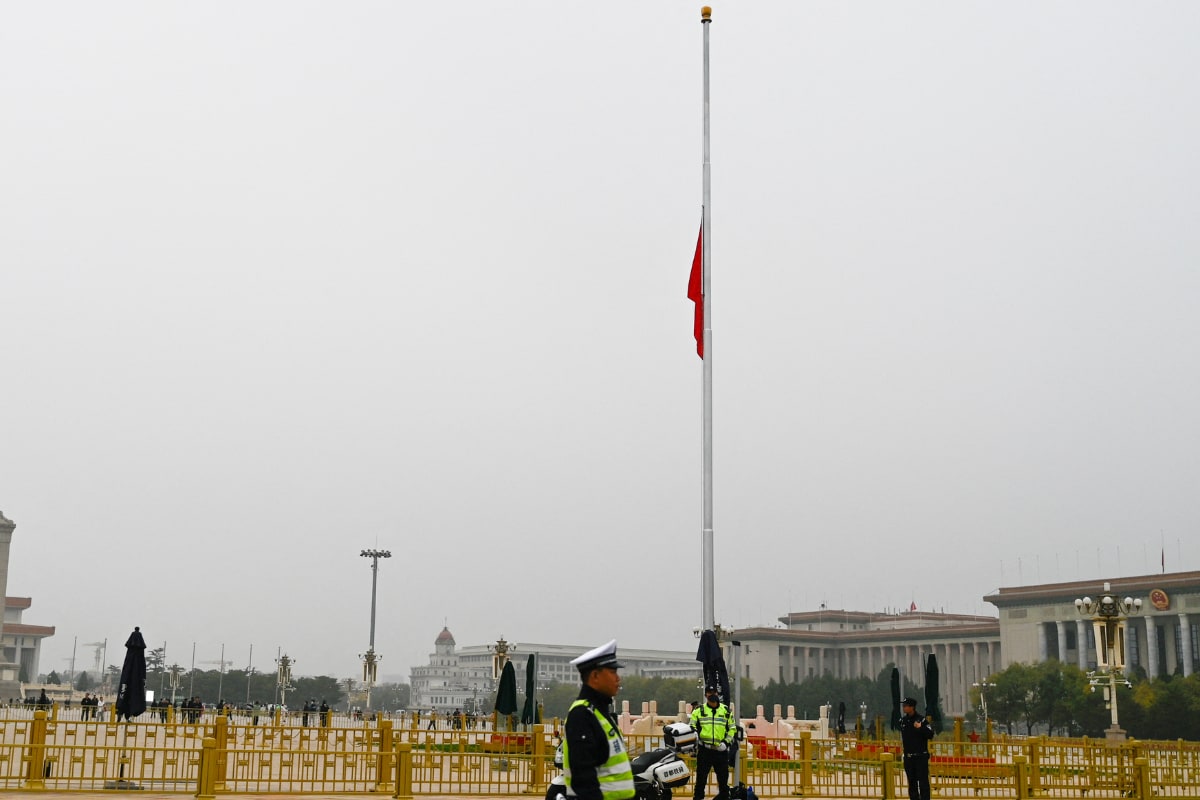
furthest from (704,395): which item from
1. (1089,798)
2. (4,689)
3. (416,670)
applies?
(416,670)

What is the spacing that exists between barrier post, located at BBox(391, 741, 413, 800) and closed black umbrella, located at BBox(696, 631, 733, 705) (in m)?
4.31

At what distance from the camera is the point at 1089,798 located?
19922 mm

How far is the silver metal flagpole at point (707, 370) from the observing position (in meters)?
15.5

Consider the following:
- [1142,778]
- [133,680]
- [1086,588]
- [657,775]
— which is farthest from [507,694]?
[1086,588]

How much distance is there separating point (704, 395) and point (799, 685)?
9533 cm

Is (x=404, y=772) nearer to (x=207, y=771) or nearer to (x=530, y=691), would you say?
(x=207, y=771)

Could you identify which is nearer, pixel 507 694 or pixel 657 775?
pixel 657 775

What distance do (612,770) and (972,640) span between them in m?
114

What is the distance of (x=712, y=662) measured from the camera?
15258 millimetres

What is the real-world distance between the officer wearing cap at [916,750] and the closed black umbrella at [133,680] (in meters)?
11.8

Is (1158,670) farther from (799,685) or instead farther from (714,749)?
(714,749)

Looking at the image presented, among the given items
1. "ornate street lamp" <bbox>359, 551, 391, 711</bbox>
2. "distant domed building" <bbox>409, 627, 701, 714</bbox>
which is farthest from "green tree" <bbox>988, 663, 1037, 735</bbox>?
"distant domed building" <bbox>409, 627, 701, 714</bbox>

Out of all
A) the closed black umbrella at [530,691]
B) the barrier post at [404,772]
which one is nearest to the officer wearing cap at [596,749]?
the barrier post at [404,772]

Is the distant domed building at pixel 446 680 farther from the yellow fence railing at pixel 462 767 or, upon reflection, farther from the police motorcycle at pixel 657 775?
the police motorcycle at pixel 657 775
